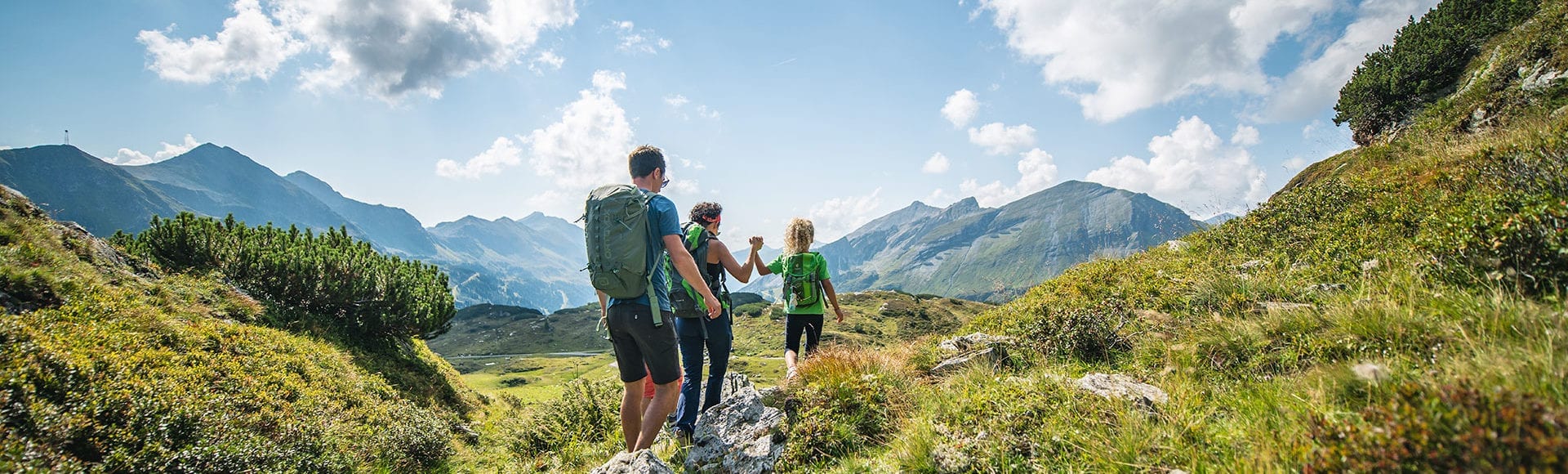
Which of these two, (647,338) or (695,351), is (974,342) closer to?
(695,351)

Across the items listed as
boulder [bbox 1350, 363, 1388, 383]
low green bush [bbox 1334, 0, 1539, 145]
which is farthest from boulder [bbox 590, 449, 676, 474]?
low green bush [bbox 1334, 0, 1539, 145]

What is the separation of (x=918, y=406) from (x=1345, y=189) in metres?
8.89

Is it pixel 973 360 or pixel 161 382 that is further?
pixel 161 382

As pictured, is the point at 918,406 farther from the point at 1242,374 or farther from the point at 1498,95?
the point at 1498,95

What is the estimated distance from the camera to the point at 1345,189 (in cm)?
896

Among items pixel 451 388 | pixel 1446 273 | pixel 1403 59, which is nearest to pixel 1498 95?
pixel 1446 273

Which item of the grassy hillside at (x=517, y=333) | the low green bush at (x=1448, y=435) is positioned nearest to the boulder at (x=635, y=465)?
the low green bush at (x=1448, y=435)

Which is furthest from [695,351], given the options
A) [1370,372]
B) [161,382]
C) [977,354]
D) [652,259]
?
[161,382]

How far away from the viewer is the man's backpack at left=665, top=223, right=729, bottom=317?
5.77 meters

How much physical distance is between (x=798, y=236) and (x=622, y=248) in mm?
3665

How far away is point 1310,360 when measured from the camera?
4.02 meters

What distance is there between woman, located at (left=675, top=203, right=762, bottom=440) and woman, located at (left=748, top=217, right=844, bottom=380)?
1222 mm

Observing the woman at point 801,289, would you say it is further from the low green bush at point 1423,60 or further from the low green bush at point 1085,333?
the low green bush at point 1423,60

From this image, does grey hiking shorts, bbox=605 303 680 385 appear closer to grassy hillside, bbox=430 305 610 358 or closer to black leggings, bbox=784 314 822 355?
black leggings, bbox=784 314 822 355
